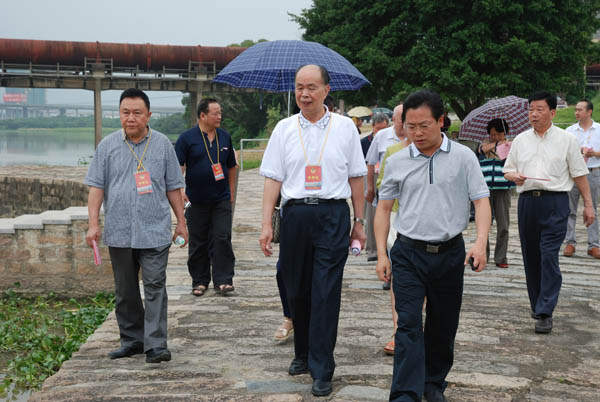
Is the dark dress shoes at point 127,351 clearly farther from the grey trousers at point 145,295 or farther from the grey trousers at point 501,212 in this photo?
the grey trousers at point 501,212

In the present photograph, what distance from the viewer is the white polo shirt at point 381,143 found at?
21.6 feet

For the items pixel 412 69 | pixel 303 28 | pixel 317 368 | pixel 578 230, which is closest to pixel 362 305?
pixel 317 368

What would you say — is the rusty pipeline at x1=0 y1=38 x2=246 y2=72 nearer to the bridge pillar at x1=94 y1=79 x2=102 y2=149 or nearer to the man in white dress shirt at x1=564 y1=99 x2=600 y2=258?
the bridge pillar at x1=94 y1=79 x2=102 y2=149

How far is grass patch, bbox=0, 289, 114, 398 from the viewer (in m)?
6.27

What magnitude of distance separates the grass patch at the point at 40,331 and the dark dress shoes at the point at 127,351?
5.51 ft

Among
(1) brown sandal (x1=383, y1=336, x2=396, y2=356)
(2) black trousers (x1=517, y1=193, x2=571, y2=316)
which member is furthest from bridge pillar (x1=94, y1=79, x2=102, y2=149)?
(1) brown sandal (x1=383, y1=336, x2=396, y2=356)

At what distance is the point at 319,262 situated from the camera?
156 inches

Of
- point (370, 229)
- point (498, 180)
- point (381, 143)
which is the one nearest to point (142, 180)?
point (381, 143)

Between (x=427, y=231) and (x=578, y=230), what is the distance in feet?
26.8

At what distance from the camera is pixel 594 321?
5664mm

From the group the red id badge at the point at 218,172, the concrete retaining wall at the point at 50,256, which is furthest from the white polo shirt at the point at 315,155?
the concrete retaining wall at the point at 50,256

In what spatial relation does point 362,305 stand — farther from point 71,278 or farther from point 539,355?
point 71,278

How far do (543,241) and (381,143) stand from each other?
194cm

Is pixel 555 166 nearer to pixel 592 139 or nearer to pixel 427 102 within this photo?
pixel 427 102
